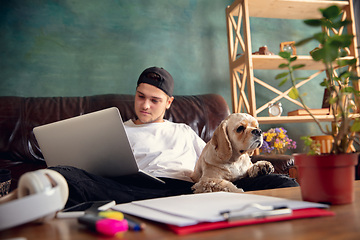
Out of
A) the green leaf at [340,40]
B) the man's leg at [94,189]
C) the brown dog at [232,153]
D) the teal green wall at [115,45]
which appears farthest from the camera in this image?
the teal green wall at [115,45]

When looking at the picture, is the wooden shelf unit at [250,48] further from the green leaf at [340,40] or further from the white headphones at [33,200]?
the white headphones at [33,200]

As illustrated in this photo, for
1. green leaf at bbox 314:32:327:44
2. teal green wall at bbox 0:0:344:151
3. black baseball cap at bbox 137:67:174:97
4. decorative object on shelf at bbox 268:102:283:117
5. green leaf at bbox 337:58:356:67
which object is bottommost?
decorative object on shelf at bbox 268:102:283:117

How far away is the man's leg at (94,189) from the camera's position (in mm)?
903

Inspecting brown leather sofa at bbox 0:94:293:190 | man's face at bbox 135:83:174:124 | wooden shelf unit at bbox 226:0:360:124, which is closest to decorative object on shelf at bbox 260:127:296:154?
wooden shelf unit at bbox 226:0:360:124

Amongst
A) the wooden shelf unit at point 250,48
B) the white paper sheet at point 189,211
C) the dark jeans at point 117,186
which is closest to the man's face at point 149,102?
the dark jeans at point 117,186

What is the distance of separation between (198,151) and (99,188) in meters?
0.88

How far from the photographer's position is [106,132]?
3.50ft

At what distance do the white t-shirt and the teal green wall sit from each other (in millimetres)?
1038

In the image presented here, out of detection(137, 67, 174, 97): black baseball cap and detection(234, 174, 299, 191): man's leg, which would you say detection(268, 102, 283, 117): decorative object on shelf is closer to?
detection(137, 67, 174, 97): black baseball cap

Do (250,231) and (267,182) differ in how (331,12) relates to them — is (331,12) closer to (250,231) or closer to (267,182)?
(250,231)

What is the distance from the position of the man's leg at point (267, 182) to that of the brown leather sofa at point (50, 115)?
0.41 meters

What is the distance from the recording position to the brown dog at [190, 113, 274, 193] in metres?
1.23

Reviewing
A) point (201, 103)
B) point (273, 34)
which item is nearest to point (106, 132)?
point (201, 103)

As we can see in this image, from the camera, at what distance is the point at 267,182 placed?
3.62ft
